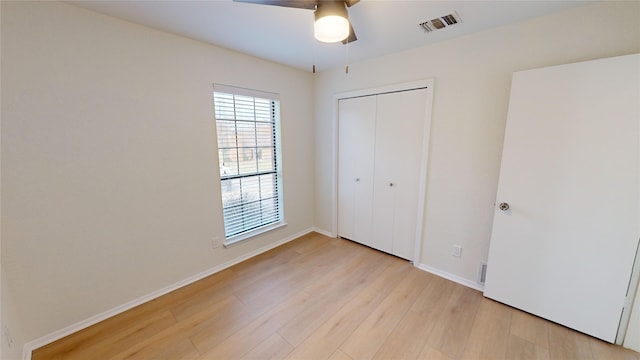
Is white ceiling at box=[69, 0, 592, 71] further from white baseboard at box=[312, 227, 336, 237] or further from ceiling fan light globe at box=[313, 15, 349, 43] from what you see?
white baseboard at box=[312, 227, 336, 237]

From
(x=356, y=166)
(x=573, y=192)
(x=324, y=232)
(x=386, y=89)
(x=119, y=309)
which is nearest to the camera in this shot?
(x=573, y=192)

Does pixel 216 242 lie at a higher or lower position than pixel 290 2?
lower

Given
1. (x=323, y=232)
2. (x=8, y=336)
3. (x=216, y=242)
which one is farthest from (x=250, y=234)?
(x=8, y=336)

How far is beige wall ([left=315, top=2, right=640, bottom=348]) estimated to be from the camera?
5.25 ft

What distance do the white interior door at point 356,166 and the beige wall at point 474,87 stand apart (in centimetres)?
33

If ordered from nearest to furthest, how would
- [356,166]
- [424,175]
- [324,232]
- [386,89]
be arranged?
[424,175]
[386,89]
[356,166]
[324,232]

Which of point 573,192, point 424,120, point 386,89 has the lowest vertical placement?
point 573,192

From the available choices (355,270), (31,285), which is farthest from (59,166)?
(355,270)

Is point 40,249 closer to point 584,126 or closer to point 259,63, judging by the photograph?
point 259,63

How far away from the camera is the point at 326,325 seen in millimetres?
1802

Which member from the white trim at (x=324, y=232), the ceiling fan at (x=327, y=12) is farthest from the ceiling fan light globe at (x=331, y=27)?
the white trim at (x=324, y=232)

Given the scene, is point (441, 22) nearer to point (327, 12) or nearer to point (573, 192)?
point (327, 12)

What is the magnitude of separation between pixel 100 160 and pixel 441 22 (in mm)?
2812

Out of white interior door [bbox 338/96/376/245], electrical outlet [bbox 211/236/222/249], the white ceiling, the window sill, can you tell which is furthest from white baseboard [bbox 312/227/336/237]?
the white ceiling
